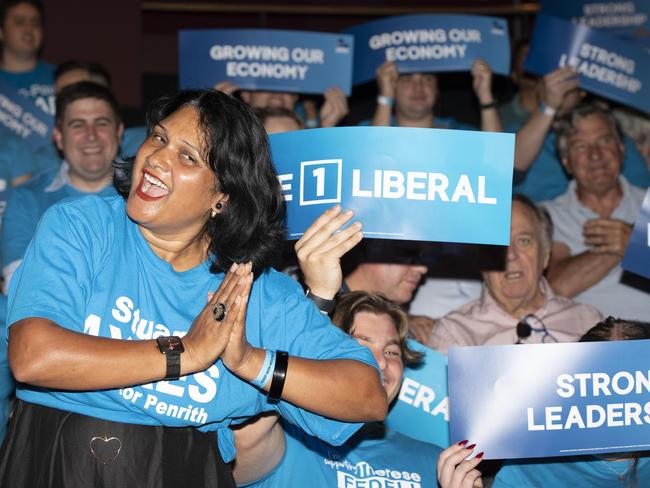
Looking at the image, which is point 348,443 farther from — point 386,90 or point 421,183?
point 386,90

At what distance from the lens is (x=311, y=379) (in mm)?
1993

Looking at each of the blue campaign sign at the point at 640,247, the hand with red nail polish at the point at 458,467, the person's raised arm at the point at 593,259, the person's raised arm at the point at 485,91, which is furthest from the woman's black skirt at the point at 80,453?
the person's raised arm at the point at 485,91

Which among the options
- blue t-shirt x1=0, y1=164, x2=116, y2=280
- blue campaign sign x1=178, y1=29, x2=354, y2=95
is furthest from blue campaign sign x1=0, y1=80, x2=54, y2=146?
blue campaign sign x1=178, y1=29, x2=354, y2=95

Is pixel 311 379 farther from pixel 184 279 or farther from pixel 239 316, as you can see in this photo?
pixel 184 279

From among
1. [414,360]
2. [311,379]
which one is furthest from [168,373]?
[414,360]

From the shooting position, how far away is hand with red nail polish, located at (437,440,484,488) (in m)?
2.37

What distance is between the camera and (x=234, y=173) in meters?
2.14

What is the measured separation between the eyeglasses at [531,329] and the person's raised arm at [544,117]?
1068mm

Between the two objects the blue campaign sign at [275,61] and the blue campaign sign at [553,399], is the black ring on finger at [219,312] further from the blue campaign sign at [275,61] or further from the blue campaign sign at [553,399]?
the blue campaign sign at [275,61]

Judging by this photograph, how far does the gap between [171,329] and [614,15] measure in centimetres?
462

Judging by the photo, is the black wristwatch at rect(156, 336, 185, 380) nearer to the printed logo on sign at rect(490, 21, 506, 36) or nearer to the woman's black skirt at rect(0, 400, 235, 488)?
the woman's black skirt at rect(0, 400, 235, 488)

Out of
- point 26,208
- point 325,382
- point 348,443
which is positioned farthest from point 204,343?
point 26,208

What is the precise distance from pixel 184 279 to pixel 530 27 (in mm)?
4982

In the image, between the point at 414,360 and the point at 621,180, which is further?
the point at 621,180
